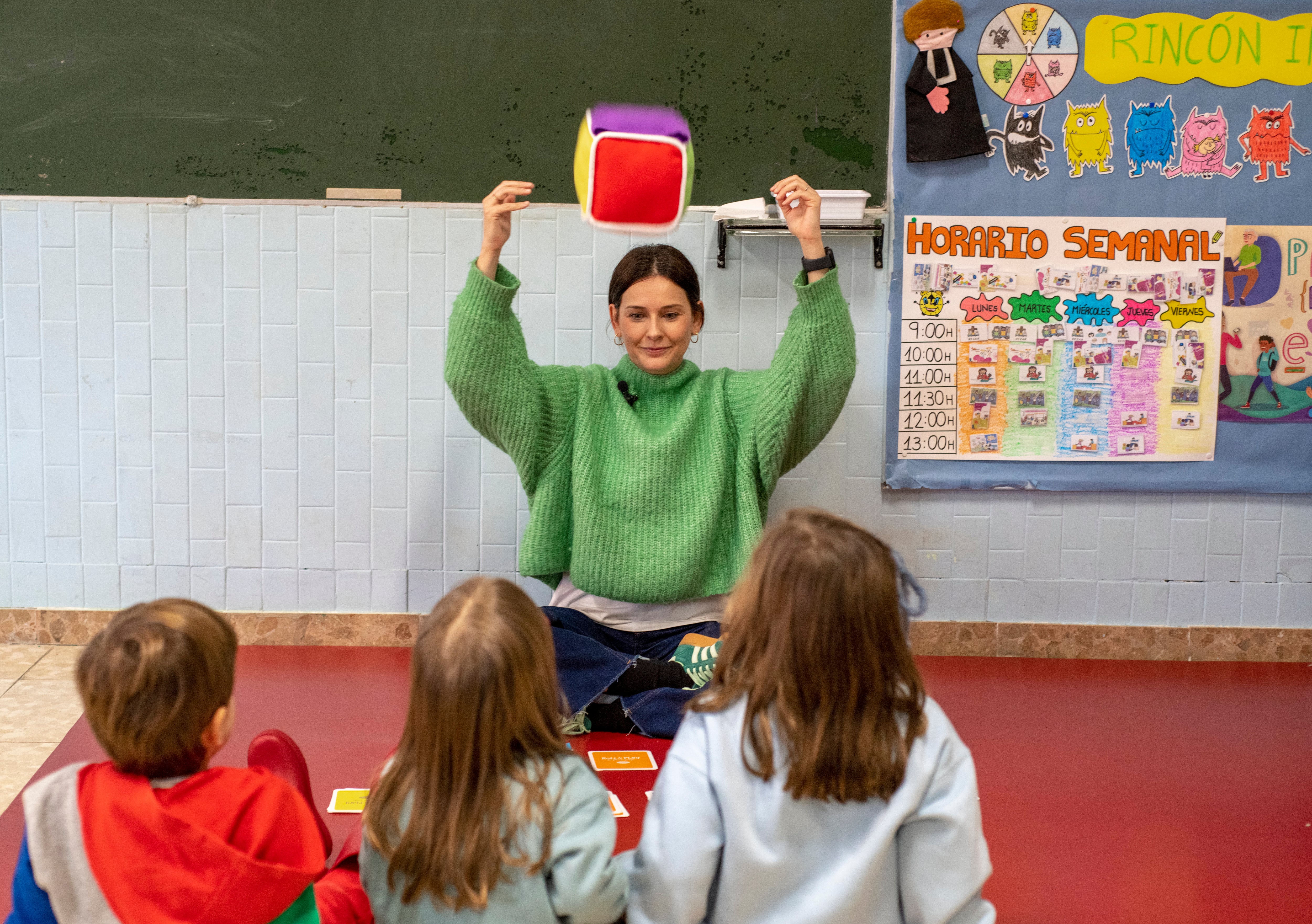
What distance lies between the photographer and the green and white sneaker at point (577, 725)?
8.79ft

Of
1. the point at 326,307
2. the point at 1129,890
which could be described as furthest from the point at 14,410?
the point at 1129,890

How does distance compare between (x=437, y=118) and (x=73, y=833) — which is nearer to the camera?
(x=73, y=833)

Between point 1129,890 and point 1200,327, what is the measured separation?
1.76 meters

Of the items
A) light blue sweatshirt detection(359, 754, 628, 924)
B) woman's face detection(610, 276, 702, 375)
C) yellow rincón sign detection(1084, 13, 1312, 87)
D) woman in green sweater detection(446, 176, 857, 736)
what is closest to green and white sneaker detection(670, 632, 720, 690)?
woman in green sweater detection(446, 176, 857, 736)

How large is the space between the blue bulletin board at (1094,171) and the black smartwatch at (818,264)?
2.28ft

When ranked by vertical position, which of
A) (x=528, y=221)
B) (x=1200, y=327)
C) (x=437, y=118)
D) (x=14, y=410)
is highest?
(x=437, y=118)

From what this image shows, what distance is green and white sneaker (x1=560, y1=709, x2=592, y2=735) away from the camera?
2.68 m

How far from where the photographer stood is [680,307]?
2736 mm

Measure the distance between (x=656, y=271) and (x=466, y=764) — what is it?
5.18 ft

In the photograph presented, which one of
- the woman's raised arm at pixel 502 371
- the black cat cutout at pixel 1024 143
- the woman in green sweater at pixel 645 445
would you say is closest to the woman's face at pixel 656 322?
the woman in green sweater at pixel 645 445

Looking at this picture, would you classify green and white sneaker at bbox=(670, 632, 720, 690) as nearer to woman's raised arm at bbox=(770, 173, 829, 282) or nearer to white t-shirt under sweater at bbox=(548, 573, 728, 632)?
white t-shirt under sweater at bbox=(548, 573, 728, 632)

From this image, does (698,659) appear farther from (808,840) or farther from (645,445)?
(808,840)

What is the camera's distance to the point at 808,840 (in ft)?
4.80

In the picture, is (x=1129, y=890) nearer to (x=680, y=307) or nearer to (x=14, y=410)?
(x=680, y=307)
